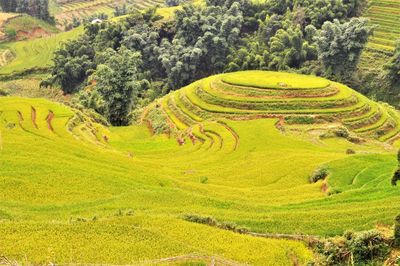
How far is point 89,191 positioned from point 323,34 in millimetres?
49214

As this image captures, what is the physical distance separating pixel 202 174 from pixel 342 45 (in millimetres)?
38073

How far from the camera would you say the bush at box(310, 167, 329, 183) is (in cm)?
2939

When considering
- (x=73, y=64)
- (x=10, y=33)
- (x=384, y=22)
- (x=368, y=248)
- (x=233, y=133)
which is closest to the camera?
(x=368, y=248)

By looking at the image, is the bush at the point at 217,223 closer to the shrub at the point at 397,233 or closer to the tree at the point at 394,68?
the shrub at the point at 397,233

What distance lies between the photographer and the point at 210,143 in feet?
136

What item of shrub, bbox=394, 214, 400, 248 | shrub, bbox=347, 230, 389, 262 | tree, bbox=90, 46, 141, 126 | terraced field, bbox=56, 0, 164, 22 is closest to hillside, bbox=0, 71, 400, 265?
shrub, bbox=347, 230, 389, 262

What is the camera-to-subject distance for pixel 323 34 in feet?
208

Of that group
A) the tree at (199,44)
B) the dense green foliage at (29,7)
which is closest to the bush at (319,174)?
the tree at (199,44)

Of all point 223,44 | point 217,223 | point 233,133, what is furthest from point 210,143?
point 223,44

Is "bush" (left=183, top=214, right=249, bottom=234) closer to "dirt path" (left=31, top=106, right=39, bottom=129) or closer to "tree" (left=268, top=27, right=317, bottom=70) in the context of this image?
"dirt path" (left=31, top=106, right=39, bottom=129)

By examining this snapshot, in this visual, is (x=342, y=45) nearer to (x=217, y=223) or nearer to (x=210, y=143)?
(x=210, y=143)

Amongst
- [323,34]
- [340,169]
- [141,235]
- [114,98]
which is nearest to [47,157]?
[141,235]

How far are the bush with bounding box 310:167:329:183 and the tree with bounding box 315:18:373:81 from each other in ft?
117

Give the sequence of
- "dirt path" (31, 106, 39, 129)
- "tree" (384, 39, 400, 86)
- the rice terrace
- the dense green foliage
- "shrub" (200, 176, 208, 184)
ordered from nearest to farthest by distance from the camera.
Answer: the rice terrace, "shrub" (200, 176, 208, 184), "dirt path" (31, 106, 39, 129), "tree" (384, 39, 400, 86), the dense green foliage
